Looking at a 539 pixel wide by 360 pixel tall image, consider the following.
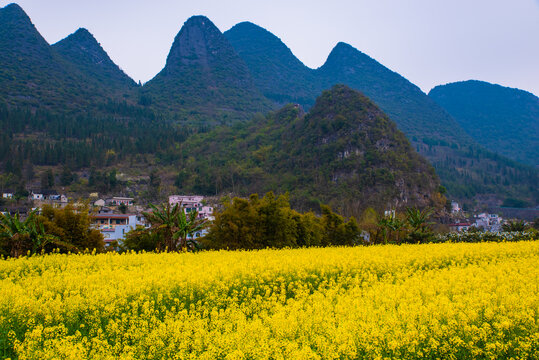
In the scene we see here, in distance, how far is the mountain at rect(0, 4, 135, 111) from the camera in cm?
14350

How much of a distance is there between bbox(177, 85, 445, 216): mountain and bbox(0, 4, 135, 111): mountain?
6289cm

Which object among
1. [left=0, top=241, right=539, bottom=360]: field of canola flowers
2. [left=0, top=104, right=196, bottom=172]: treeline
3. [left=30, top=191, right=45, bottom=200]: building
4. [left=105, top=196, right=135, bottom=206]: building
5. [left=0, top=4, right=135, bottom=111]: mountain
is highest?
[left=0, top=4, right=135, bottom=111]: mountain

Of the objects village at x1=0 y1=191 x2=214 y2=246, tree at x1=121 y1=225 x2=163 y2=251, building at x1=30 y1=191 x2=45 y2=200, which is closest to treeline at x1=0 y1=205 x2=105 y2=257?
tree at x1=121 y1=225 x2=163 y2=251

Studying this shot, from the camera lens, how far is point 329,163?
287 ft

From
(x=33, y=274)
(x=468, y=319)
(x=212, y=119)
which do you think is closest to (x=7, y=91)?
(x=212, y=119)

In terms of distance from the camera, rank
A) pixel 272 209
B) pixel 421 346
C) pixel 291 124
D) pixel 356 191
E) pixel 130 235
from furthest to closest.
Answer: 1. pixel 291 124
2. pixel 356 191
3. pixel 272 209
4. pixel 130 235
5. pixel 421 346

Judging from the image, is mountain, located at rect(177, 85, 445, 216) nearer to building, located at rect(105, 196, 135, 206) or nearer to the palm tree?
building, located at rect(105, 196, 135, 206)

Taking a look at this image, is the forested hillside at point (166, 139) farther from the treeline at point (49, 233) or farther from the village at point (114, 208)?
the treeline at point (49, 233)

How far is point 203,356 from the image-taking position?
183 inches

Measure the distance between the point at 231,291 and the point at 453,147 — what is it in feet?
603

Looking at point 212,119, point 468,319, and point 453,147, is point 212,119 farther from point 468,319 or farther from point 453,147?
point 468,319

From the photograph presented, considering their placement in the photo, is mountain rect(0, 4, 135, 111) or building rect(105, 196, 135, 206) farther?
Result: mountain rect(0, 4, 135, 111)

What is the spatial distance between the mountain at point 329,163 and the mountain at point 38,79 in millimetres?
62888

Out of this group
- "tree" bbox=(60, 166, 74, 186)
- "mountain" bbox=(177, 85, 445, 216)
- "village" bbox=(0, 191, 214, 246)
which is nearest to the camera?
"village" bbox=(0, 191, 214, 246)
